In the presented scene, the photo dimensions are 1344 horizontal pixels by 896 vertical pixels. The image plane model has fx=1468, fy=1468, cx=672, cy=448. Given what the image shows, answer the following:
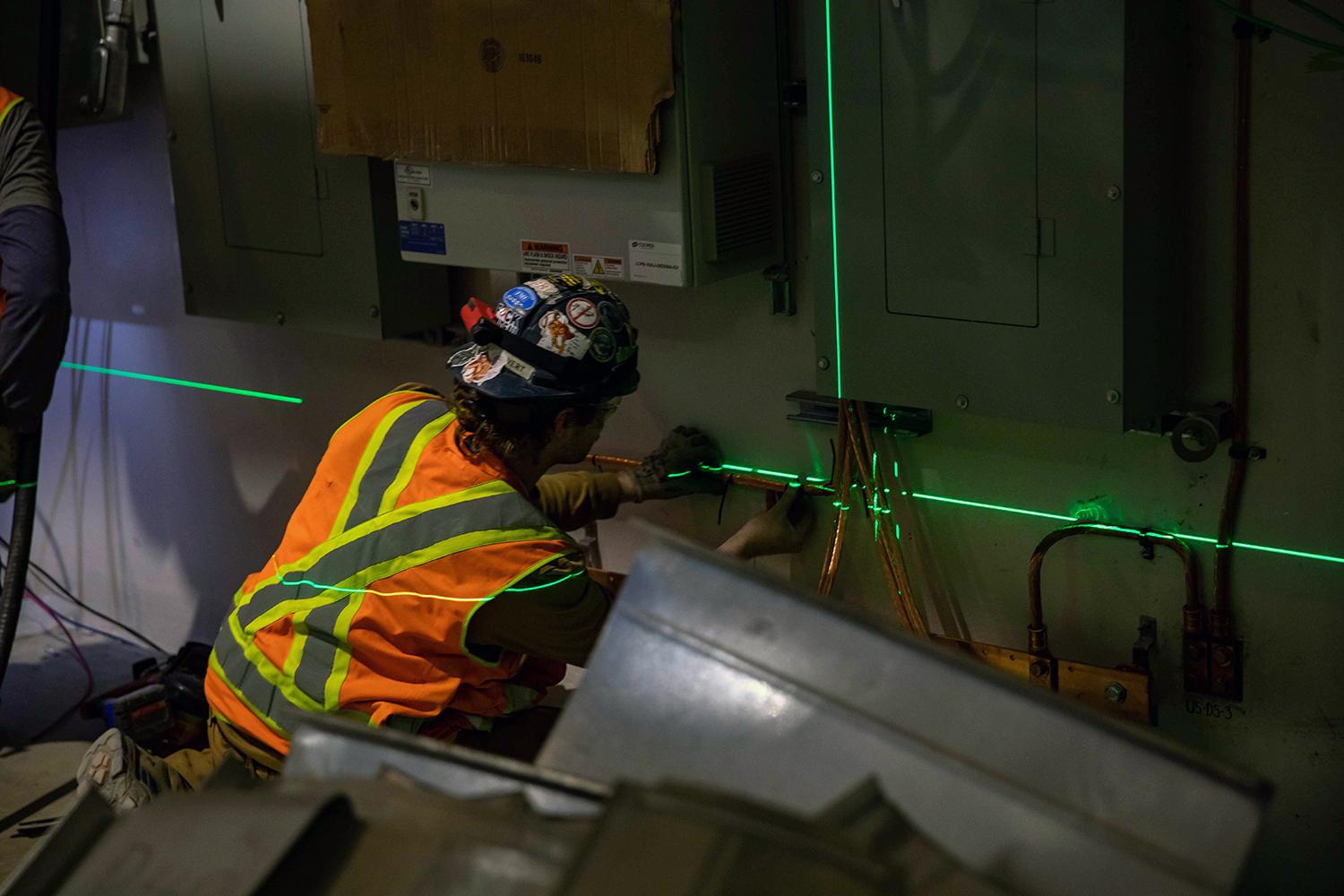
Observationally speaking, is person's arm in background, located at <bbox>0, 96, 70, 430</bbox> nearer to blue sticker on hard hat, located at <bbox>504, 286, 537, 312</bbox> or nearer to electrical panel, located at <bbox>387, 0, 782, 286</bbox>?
electrical panel, located at <bbox>387, 0, 782, 286</bbox>

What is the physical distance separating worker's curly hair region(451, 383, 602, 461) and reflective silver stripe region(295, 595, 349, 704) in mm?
347

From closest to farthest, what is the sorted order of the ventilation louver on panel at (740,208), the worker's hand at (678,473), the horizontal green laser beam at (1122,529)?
1. the horizontal green laser beam at (1122,529)
2. the ventilation louver on panel at (740,208)
3. the worker's hand at (678,473)

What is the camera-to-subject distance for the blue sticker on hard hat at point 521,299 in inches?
88.0

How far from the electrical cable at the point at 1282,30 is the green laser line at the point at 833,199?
0.52 meters

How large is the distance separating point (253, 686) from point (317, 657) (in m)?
0.14

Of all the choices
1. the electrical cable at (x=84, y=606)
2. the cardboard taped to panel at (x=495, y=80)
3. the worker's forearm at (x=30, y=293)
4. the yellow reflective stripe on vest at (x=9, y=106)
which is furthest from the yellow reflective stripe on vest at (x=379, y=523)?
the electrical cable at (x=84, y=606)

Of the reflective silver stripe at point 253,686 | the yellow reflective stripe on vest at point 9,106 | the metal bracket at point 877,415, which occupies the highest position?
the yellow reflective stripe on vest at point 9,106

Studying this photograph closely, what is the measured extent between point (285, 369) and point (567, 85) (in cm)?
138

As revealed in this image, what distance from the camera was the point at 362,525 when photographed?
86.8 inches

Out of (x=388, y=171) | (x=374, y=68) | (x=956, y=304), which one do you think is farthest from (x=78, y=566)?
(x=956, y=304)

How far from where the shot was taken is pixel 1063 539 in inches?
93.6

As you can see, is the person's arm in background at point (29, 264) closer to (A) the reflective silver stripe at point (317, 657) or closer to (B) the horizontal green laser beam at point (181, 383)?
(B) the horizontal green laser beam at point (181, 383)

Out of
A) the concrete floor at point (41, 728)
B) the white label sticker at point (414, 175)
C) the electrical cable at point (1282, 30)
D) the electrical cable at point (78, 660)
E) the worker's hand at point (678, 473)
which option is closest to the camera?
the electrical cable at point (1282, 30)

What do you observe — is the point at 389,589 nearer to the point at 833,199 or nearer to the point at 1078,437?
the point at 833,199
